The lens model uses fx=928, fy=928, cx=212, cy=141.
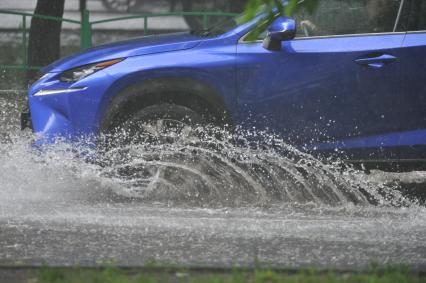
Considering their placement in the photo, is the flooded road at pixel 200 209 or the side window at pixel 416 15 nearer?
the flooded road at pixel 200 209

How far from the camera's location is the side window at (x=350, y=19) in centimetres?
728

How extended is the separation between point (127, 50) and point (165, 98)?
48cm

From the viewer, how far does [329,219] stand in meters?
6.73

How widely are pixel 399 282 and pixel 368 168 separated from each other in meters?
2.89

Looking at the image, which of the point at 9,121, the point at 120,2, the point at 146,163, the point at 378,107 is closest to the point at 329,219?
the point at 378,107

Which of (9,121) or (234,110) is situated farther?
(9,121)

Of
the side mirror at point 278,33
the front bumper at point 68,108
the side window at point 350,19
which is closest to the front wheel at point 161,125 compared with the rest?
the front bumper at point 68,108

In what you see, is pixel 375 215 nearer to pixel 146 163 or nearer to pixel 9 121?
pixel 146 163

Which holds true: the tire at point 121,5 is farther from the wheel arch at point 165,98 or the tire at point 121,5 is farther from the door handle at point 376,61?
the door handle at point 376,61

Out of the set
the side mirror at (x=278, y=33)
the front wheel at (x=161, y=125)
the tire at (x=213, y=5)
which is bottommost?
the tire at (x=213, y=5)

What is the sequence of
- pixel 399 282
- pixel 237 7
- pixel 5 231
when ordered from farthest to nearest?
pixel 237 7 < pixel 5 231 < pixel 399 282

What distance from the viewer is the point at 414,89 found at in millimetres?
7148

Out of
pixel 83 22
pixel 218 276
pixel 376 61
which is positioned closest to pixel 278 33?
pixel 376 61

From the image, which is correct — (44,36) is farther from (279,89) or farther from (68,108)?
(279,89)
